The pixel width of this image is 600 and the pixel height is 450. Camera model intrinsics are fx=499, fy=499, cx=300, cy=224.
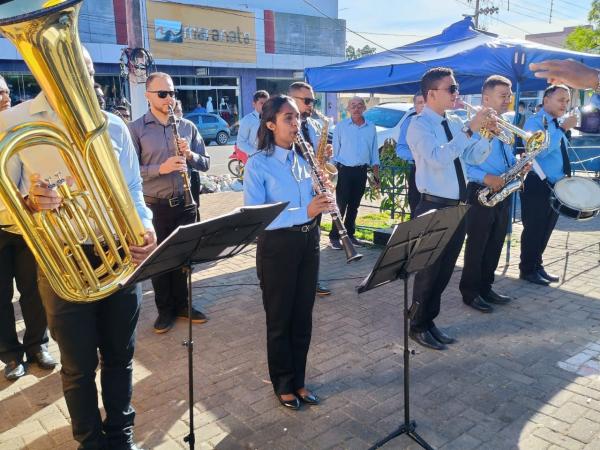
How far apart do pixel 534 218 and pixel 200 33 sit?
26642 millimetres

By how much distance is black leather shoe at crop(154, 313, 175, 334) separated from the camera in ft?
14.5

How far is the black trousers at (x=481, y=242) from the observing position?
15.6ft

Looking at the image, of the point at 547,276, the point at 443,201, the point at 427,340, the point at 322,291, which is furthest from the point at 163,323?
the point at 547,276

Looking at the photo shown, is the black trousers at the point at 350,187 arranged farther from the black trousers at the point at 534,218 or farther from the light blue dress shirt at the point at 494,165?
the light blue dress shirt at the point at 494,165

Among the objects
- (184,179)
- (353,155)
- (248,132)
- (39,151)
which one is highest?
(39,151)

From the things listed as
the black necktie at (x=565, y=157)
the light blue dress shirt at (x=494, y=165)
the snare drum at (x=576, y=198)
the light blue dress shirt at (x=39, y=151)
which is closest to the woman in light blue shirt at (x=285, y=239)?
the light blue dress shirt at (x=39, y=151)

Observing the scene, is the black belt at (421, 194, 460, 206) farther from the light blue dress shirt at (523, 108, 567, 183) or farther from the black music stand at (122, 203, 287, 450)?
the light blue dress shirt at (523, 108, 567, 183)

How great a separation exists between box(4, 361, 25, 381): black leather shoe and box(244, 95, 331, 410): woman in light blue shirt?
6.31ft

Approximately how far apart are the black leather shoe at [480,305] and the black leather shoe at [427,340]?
3.08 feet

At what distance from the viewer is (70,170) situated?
2158 millimetres

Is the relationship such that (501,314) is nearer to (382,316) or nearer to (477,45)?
(382,316)

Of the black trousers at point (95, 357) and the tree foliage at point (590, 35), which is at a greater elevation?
the tree foliage at point (590, 35)

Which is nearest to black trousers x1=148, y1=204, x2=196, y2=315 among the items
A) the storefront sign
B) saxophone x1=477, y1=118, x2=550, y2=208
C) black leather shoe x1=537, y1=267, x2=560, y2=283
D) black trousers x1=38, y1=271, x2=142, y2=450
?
black trousers x1=38, y1=271, x2=142, y2=450

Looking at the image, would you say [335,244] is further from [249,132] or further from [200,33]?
[200,33]
